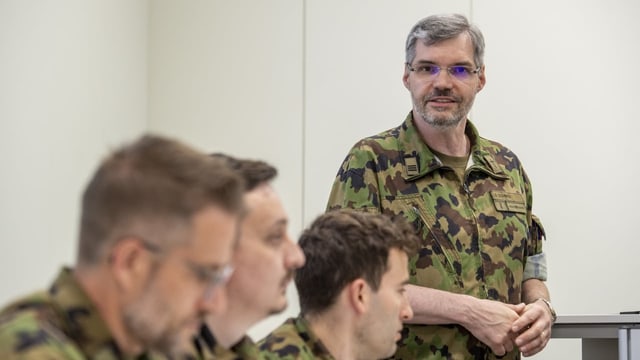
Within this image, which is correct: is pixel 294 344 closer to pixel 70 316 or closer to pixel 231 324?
pixel 231 324

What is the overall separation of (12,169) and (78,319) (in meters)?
2.50

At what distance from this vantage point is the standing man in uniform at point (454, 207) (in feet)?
8.71

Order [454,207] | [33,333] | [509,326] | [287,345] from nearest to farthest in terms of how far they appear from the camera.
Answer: [33,333] → [287,345] → [509,326] → [454,207]

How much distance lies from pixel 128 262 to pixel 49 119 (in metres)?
2.82

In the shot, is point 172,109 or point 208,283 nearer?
point 208,283

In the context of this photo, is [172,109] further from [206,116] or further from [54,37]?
[54,37]

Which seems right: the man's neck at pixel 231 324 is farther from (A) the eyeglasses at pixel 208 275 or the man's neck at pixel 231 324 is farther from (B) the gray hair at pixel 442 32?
(B) the gray hair at pixel 442 32

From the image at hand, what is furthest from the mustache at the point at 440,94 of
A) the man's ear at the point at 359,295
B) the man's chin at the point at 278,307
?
the man's chin at the point at 278,307

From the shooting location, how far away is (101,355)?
3.94ft

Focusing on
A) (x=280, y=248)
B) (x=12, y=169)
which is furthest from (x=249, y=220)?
(x=12, y=169)

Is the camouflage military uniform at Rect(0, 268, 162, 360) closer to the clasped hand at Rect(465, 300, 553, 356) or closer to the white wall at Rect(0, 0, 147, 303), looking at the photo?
the clasped hand at Rect(465, 300, 553, 356)

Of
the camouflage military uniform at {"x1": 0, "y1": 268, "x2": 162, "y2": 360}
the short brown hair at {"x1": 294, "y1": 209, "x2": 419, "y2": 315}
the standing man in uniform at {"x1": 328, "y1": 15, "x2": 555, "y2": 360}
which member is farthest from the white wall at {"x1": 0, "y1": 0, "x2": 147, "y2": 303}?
the camouflage military uniform at {"x1": 0, "y1": 268, "x2": 162, "y2": 360}

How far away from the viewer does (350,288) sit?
2172mm

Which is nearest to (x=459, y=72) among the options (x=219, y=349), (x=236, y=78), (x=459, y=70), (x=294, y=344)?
(x=459, y=70)
